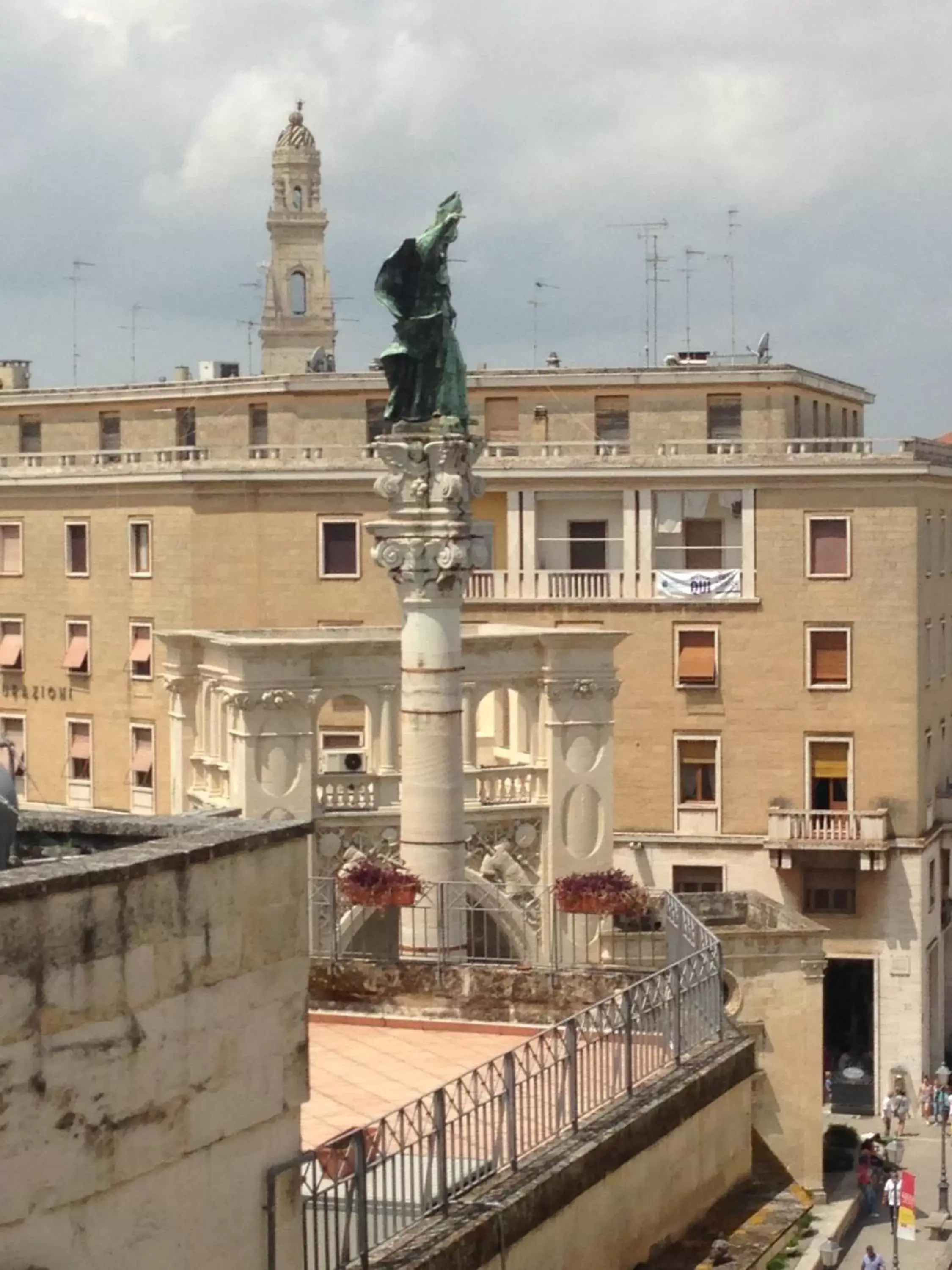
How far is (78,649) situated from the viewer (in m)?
63.7

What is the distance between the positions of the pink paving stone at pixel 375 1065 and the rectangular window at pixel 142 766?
3915cm

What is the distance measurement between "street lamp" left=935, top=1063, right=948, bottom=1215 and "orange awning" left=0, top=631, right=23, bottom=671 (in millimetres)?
24551

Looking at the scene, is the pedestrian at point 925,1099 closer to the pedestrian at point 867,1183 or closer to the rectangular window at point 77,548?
the pedestrian at point 867,1183

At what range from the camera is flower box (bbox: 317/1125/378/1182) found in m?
14.2

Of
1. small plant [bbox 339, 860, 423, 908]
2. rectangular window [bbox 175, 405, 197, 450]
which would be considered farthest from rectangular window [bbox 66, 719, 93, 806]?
small plant [bbox 339, 860, 423, 908]

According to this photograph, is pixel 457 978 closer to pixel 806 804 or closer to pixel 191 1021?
pixel 191 1021

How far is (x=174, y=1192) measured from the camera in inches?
489

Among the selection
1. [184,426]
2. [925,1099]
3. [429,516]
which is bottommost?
[925,1099]

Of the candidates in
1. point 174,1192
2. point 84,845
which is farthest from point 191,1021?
point 84,845

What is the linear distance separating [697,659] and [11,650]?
18208 mm

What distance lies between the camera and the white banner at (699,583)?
5684cm

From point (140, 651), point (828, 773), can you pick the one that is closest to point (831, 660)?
point (828, 773)

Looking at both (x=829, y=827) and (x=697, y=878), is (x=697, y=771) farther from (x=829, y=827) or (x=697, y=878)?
(x=829, y=827)

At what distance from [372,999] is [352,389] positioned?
41202 mm
